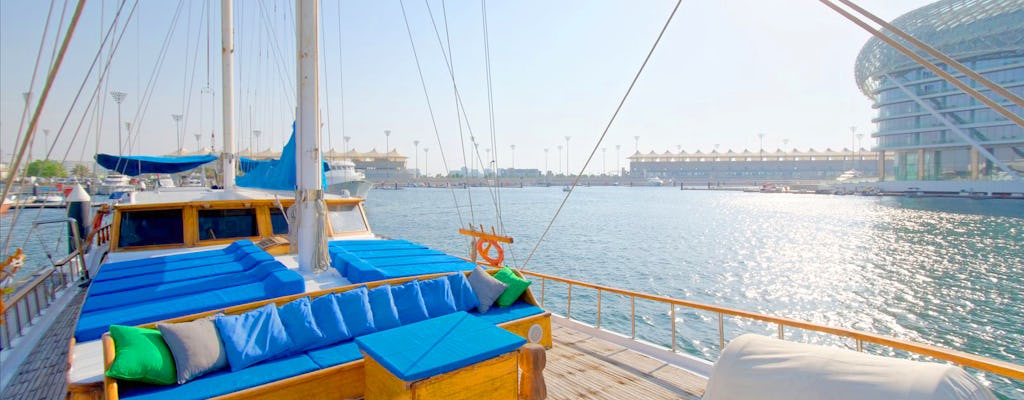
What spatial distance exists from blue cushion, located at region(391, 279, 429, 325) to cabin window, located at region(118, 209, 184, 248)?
5593 millimetres

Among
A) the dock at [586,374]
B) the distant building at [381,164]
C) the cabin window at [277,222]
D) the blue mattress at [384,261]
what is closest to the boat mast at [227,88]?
the cabin window at [277,222]

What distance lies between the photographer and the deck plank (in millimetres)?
5211

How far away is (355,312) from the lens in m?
5.28

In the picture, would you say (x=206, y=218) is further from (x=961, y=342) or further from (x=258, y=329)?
(x=961, y=342)

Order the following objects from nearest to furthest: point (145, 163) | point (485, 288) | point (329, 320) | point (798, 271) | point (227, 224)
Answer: point (329, 320) → point (485, 288) → point (227, 224) → point (145, 163) → point (798, 271)

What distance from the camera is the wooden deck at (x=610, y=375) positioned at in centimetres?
510

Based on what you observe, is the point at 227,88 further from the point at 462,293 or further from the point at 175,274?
the point at 462,293

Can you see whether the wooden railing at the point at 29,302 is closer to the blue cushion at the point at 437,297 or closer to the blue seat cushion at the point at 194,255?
the blue seat cushion at the point at 194,255

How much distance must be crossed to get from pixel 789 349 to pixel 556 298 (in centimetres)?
1314

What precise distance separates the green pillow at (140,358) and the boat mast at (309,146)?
9.85 feet

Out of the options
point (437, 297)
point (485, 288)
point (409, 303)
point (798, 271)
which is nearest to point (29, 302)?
point (409, 303)

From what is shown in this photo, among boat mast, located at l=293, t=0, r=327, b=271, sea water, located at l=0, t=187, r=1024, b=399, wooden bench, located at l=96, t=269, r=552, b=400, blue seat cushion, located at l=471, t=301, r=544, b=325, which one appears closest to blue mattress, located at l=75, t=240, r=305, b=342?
wooden bench, located at l=96, t=269, r=552, b=400

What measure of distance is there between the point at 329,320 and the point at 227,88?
30.9 ft

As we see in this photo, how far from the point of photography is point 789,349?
336 cm
